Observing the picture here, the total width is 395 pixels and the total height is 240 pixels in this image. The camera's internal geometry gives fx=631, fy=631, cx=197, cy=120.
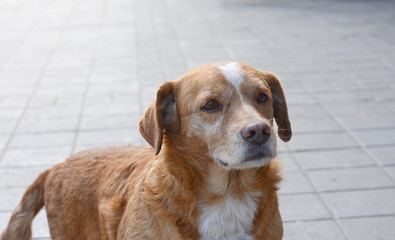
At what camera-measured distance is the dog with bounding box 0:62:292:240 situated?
3.25 m

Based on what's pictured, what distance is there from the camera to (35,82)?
27.0ft

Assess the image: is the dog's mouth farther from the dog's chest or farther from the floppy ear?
the floppy ear

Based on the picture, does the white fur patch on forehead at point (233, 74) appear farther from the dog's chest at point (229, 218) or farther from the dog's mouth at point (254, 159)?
the dog's chest at point (229, 218)

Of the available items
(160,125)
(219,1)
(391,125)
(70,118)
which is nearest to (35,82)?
(70,118)

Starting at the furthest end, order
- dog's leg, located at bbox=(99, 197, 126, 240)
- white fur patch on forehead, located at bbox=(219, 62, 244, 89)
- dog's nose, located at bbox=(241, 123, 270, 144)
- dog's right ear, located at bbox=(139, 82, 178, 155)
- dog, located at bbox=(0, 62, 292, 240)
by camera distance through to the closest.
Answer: dog's leg, located at bbox=(99, 197, 126, 240) → dog's right ear, located at bbox=(139, 82, 178, 155) → white fur patch on forehead, located at bbox=(219, 62, 244, 89) → dog, located at bbox=(0, 62, 292, 240) → dog's nose, located at bbox=(241, 123, 270, 144)

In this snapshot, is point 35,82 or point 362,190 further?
point 35,82

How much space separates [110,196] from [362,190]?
232cm

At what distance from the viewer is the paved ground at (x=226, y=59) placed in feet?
16.7

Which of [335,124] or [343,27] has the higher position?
[335,124]

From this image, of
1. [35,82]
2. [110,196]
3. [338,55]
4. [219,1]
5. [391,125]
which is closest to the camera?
[110,196]

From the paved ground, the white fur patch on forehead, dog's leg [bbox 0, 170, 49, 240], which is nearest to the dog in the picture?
the white fur patch on forehead

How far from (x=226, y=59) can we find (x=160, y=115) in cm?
550

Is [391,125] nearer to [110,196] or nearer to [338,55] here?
[338,55]

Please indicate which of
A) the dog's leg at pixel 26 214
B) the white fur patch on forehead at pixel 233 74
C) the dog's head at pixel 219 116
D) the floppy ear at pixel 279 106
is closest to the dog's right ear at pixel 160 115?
the dog's head at pixel 219 116
